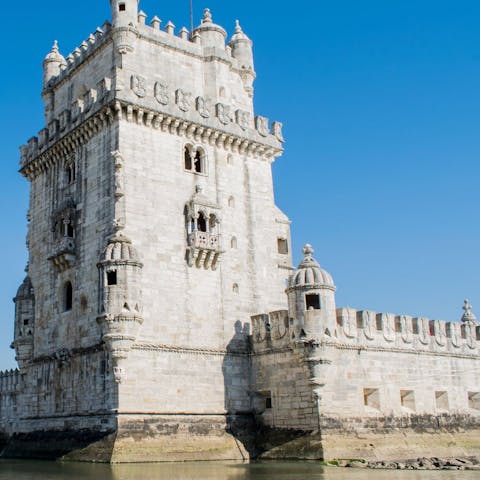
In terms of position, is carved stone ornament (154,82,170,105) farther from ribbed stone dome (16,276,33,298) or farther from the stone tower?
ribbed stone dome (16,276,33,298)

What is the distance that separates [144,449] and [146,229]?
9.43m

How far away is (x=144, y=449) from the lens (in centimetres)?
2883

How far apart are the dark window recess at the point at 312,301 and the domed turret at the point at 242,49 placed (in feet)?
47.8

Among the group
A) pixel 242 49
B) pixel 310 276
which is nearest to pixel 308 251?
pixel 310 276

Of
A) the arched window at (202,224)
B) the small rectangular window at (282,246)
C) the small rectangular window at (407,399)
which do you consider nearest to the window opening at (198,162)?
the arched window at (202,224)

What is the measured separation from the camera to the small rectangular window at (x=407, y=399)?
113 feet

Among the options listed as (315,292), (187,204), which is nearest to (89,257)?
(187,204)

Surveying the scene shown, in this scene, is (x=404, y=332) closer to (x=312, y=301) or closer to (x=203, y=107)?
(x=312, y=301)

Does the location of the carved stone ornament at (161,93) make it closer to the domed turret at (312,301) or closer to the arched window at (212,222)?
the arched window at (212,222)

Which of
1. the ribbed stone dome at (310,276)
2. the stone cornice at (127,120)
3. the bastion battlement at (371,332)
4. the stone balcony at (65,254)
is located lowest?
the bastion battlement at (371,332)

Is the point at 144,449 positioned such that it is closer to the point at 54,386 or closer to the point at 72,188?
the point at 54,386

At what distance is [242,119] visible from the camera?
122ft

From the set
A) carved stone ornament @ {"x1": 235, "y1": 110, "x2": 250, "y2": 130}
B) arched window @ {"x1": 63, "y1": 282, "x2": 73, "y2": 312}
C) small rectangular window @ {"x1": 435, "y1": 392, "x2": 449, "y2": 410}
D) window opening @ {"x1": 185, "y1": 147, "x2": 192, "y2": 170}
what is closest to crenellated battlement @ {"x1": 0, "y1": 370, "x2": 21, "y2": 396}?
arched window @ {"x1": 63, "y1": 282, "x2": 73, "y2": 312}

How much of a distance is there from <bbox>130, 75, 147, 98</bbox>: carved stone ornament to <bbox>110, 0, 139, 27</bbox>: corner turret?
10.3ft
